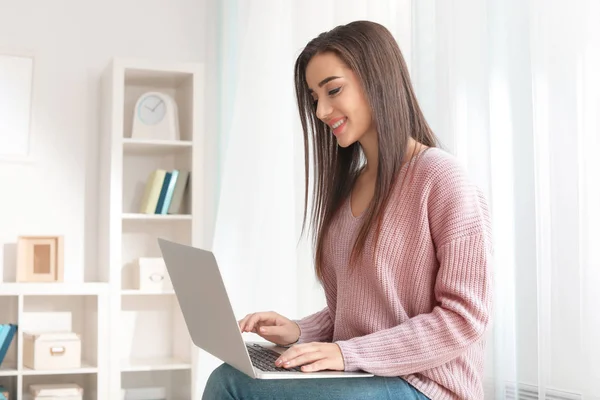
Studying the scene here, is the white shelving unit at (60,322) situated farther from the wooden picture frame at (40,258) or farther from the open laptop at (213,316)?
the open laptop at (213,316)

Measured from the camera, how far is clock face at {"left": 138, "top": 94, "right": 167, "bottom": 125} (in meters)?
3.49

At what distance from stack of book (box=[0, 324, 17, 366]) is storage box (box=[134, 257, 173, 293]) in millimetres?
522

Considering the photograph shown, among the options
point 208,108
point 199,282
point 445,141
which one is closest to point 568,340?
point 445,141

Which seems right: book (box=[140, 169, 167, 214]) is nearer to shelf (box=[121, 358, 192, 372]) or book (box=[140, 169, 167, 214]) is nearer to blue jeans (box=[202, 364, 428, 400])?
shelf (box=[121, 358, 192, 372])

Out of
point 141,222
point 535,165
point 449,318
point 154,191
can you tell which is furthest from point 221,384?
point 141,222

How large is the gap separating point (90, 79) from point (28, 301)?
3.30ft

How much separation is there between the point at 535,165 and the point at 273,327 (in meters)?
0.63

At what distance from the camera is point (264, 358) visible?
1493 millimetres

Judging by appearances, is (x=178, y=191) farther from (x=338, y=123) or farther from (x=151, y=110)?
(x=338, y=123)

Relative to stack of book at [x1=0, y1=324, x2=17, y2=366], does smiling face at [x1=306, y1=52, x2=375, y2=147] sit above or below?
above

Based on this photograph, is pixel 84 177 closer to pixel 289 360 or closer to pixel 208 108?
pixel 208 108

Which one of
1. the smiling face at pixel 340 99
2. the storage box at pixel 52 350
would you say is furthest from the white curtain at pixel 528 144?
the storage box at pixel 52 350

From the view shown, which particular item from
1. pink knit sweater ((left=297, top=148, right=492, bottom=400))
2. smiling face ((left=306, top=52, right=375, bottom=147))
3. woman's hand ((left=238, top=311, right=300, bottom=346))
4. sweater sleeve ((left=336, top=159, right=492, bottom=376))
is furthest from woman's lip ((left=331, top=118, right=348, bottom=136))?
woman's hand ((left=238, top=311, right=300, bottom=346))

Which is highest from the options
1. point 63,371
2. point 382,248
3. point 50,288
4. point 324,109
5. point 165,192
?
point 324,109
